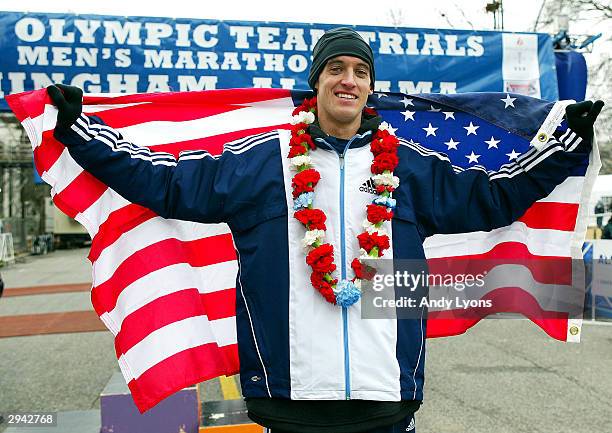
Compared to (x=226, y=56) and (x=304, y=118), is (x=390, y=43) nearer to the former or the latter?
(x=226, y=56)

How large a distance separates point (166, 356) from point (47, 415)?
7.01 feet

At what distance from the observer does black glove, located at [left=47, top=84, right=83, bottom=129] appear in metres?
2.25

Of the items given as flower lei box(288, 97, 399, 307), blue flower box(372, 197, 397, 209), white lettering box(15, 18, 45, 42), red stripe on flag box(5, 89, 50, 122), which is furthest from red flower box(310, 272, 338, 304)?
white lettering box(15, 18, 45, 42)

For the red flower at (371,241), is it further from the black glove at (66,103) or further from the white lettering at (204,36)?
the white lettering at (204,36)

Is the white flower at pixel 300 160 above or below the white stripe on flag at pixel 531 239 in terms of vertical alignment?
above

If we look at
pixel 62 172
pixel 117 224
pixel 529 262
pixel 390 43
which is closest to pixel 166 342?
pixel 117 224

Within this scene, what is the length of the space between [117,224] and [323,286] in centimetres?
121

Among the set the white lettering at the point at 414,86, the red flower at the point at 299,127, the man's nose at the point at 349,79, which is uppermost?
the white lettering at the point at 414,86

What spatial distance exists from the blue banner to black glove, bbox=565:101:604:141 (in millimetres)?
2795

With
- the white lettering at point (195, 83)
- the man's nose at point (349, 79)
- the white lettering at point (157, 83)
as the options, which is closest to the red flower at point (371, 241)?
the man's nose at point (349, 79)

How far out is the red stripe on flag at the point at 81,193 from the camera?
274 centimetres

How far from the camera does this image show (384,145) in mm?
2346

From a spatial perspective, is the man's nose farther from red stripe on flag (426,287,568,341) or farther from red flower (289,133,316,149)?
red stripe on flag (426,287,568,341)

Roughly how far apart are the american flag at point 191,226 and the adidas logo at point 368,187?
1.02m
